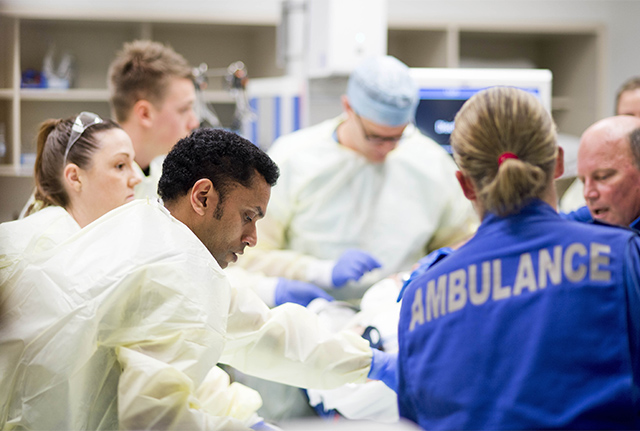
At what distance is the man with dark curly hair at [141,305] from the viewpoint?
1061 millimetres

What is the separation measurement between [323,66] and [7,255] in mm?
1814

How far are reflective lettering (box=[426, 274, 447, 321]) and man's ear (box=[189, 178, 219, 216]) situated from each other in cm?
43

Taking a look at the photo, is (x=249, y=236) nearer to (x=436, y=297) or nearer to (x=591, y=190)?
(x=436, y=297)

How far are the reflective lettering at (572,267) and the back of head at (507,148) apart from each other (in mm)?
113

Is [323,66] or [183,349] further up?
[323,66]

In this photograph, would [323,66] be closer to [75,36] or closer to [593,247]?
[593,247]

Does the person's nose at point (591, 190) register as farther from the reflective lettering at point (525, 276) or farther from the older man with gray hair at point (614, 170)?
the reflective lettering at point (525, 276)

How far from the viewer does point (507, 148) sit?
3.57ft

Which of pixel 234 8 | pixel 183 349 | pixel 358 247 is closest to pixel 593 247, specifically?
pixel 183 349

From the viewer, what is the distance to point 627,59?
4.21 meters

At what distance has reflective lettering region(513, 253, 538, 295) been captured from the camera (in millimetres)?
1036

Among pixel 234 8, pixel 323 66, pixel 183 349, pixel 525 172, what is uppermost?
pixel 234 8

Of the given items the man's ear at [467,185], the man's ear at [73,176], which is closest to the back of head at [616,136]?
the man's ear at [467,185]

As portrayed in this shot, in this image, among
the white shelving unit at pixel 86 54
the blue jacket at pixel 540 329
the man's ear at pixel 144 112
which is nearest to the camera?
the blue jacket at pixel 540 329
